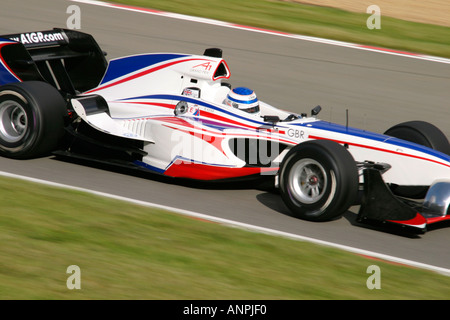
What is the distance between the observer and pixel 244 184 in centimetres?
827

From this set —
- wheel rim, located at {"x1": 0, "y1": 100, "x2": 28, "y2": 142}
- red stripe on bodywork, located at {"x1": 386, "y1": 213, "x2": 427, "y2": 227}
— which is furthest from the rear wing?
red stripe on bodywork, located at {"x1": 386, "y1": 213, "x2": 427, "y2": 227}

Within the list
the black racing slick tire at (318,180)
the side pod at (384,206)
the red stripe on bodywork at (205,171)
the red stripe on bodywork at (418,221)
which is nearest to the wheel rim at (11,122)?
the red stripe on bodywork at (205,171)

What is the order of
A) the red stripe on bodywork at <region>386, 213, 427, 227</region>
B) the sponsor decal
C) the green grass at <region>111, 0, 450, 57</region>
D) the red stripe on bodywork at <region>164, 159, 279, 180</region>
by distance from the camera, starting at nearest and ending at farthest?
the red stripe on bodywork at <region>386, 213, 427, 227</region> → the red stripe on bodywork at <region>164, 159, 279, 180</region> → the sponsor decal → the green grass at <region>111, 0, 450, 57</region>

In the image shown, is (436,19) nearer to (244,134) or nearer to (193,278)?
(244,134)

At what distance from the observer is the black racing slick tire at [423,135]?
26.8 feet

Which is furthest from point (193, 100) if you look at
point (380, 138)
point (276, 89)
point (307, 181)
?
point (276, 89)

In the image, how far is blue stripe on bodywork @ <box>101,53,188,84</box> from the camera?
877 centimetres

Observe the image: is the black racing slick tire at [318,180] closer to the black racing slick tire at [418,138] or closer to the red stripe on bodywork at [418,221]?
the red stripe on bodywork at [418,221]

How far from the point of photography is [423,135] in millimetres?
8180

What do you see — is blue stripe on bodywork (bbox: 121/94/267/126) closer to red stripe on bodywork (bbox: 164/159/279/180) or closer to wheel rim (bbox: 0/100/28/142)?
red stripe on bodywork (bbox: 164/159/279/180)

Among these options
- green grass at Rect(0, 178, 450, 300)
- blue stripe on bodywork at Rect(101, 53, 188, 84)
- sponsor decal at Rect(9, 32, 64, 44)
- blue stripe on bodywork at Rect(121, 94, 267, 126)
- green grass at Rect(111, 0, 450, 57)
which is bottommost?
green grass at Rect(0, 178, 450, 300)

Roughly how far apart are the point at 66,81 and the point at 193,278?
4.83 metres

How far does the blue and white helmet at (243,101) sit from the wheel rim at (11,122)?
231 cm

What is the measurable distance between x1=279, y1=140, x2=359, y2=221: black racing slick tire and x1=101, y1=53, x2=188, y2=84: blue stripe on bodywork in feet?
7.21
